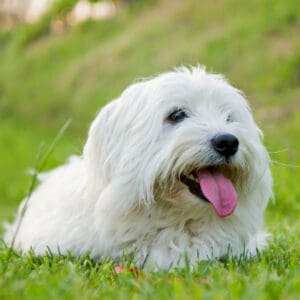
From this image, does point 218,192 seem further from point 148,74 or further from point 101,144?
point 148,74

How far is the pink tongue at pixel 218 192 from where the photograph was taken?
4.39 m

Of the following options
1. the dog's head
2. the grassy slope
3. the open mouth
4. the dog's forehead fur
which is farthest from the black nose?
the grassy slope

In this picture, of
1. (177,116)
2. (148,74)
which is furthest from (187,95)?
(148,74)

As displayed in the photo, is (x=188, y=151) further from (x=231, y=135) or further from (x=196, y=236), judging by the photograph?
(x=196, y=236)

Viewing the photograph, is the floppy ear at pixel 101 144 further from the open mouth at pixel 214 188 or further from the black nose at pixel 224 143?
the black nose at pixel 224 143

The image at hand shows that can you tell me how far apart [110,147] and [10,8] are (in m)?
34.5

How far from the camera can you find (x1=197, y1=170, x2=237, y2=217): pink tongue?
14.4 feet

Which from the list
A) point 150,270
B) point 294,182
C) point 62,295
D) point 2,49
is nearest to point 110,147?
point 150,270

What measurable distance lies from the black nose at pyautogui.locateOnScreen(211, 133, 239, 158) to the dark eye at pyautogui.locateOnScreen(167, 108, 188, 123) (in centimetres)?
35

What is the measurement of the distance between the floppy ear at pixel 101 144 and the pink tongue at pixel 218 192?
1.87ft

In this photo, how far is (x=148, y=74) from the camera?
18.1 m

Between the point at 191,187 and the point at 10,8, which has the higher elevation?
the point at 10,8

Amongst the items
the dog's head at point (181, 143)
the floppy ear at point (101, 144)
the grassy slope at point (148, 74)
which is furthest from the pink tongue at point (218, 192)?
the floppy ear at point (101, 144)

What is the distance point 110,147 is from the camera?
4.68 m
